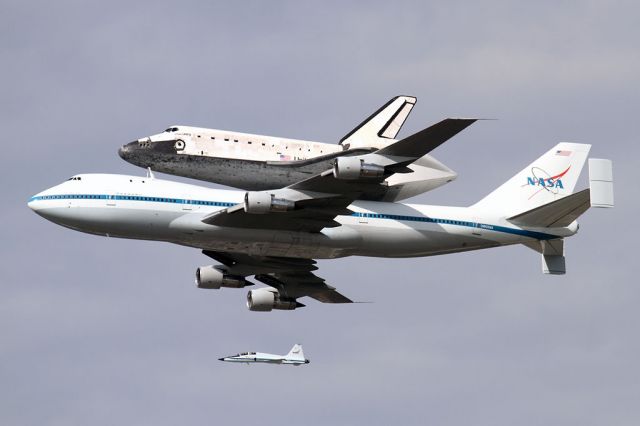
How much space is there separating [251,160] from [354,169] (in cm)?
697

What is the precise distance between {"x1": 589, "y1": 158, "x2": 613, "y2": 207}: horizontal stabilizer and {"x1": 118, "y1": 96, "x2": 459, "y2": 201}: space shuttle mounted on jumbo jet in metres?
7.44

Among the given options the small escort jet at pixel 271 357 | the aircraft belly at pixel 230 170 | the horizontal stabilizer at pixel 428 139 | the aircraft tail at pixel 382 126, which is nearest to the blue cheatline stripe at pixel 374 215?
the aircraft belly at pixel 230 170

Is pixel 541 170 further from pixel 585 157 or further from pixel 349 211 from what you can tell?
pixel 349 211

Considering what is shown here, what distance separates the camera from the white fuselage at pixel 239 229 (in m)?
62.6

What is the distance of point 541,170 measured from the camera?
2854 inches

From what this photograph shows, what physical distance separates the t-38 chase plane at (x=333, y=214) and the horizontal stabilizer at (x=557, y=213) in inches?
2.1

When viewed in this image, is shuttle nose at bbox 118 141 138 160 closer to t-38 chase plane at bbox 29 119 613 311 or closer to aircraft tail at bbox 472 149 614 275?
t-38 chase plane at bbox 29 119 613 311

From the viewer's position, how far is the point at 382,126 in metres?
70.2

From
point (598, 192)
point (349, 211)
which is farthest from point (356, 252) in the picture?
point (598, 192)

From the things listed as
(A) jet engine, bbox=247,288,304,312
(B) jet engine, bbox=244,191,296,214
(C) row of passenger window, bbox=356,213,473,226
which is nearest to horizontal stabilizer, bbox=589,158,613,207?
A: (C) row of passenger window, bbox=356,213,473,226

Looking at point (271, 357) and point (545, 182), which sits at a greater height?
point (545, 182)

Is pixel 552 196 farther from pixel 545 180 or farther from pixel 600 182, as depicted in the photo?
pixel 600 182

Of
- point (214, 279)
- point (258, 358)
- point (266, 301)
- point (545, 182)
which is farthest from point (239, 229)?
point (258, 358)

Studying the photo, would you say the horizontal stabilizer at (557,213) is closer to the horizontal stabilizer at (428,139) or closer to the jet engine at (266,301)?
the horizontal stabilizer at (428,139)
